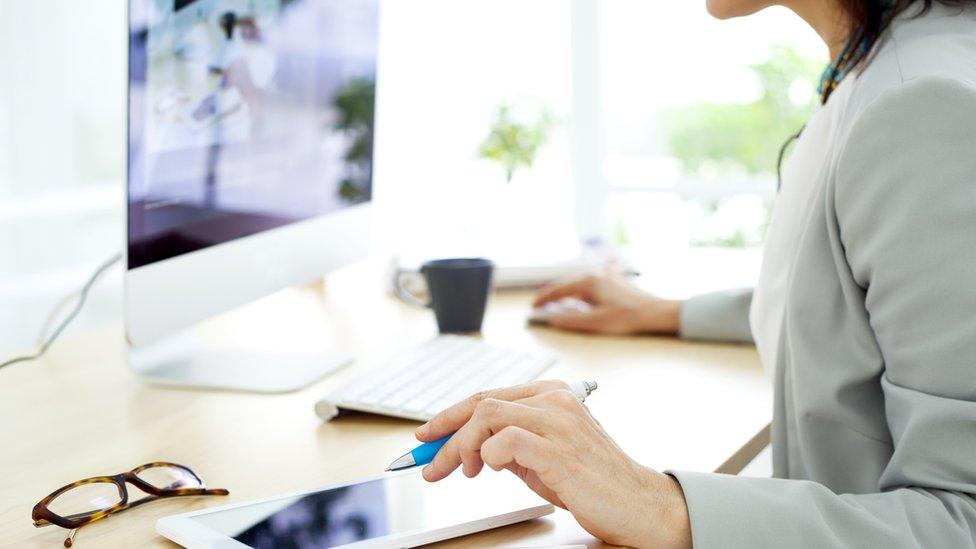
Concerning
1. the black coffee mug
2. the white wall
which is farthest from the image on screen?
the white wall

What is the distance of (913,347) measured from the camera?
2.64 feet

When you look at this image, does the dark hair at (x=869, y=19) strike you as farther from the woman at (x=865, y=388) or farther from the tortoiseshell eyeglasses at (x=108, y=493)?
the tortoiseshell eyeglasses at (x=108, y=493)

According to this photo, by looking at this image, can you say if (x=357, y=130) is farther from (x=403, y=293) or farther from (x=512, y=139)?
(x=512, y=139)

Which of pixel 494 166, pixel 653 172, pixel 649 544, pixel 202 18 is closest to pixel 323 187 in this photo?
pixel 202 18

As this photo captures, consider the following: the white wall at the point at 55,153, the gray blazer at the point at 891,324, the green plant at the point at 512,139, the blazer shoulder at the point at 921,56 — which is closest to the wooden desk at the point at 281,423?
the gray blazer at the point at 891,324

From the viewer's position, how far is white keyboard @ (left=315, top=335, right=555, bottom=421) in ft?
3.56

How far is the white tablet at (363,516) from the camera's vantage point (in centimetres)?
76

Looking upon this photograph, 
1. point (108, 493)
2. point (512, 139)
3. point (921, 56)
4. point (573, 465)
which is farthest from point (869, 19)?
point (512, 139)

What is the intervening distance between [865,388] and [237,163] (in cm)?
77

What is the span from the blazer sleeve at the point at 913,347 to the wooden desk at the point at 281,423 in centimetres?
14

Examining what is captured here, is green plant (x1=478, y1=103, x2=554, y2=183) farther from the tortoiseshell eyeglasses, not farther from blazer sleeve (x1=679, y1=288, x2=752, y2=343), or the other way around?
the tortoiseshell eyeglasses

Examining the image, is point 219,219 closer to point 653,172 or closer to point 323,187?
point 323,187

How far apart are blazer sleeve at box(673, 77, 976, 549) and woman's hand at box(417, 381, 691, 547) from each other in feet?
0.08

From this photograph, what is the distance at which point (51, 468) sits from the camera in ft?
3.17
